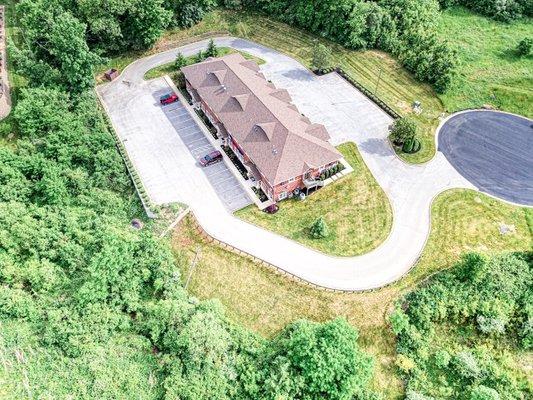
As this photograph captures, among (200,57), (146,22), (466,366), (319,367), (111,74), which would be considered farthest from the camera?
(200,57)

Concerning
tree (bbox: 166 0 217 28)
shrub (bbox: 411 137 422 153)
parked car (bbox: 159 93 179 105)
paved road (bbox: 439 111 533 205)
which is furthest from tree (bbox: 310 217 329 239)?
tree (bbox: 166 0 217 28)

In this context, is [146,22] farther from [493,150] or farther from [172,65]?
[493,150]

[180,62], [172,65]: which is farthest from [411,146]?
[172,65]

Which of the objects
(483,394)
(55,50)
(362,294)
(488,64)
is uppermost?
(55,50)

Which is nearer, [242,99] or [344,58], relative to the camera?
[242,99]

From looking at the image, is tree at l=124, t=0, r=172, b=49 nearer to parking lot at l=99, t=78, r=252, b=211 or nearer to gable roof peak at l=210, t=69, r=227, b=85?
parking lot at l=99, t=78, r=252, b=211

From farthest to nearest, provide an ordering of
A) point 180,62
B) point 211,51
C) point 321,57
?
point 211,51
point 180,62
point 321,57

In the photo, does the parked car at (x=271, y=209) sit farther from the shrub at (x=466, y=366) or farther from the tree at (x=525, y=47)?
the tree at (x=525, y=47)

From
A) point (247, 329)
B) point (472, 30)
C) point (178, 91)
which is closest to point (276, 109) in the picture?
point (178, 91)
